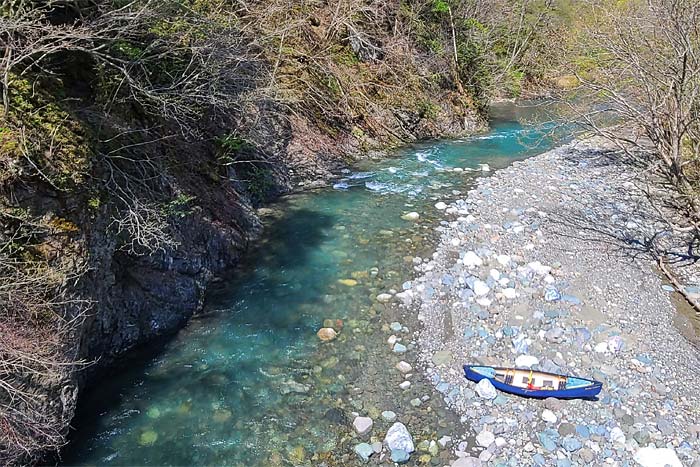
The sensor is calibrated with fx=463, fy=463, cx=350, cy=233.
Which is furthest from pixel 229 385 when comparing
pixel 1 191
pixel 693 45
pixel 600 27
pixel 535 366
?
pixel 600 27

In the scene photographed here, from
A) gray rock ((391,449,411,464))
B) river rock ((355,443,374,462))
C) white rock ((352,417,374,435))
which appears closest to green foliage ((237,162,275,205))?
white rock ((352,417,374,435))

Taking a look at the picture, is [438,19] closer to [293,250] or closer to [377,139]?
[377,139]

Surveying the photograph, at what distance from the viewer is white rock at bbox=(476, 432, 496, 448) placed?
364 cm

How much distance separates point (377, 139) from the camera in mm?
12016

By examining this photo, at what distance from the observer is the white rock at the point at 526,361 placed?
14.5ft

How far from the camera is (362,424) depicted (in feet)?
12.6

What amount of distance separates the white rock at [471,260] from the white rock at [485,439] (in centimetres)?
275

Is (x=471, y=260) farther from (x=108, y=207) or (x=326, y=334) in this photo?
(x=108, y=207)

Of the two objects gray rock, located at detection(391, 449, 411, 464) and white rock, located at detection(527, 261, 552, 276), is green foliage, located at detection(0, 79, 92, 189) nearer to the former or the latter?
gray rock, located at detection(391, 449, 411, 464)

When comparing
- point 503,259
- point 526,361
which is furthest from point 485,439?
point 503,259

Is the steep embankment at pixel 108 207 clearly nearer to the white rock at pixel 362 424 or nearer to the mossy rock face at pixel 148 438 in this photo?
the mossy rock face at pixel 148 438

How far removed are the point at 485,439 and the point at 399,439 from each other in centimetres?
68

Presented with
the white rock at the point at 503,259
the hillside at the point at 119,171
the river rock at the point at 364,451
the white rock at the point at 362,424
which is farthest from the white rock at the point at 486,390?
the hillside at the point at 119,171

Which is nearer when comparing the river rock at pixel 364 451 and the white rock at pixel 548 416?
the river rock at pixel 364 451
